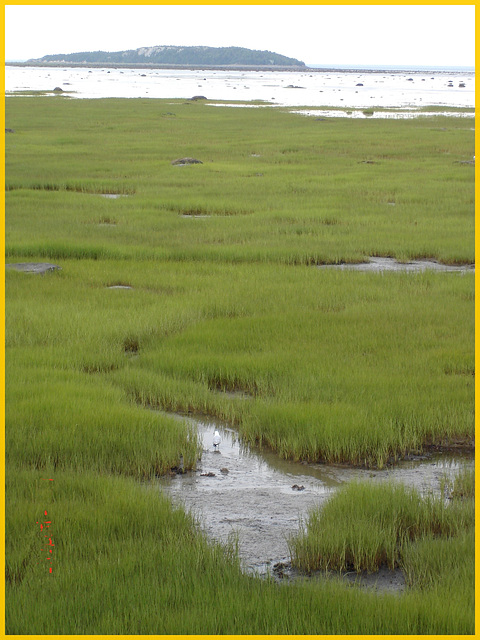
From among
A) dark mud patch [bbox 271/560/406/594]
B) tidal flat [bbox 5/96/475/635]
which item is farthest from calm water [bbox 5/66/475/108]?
dark mud patch [bbox 271/560/406/594]

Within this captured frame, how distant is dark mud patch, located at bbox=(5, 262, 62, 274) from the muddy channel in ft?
21.9

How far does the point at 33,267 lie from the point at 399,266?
20.6 feet

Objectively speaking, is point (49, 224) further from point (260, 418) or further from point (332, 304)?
point (260, 418)

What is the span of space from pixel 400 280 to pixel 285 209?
7.08 meters

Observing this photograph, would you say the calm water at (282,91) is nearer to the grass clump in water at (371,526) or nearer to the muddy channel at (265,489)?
the muddy channel at (265,489)

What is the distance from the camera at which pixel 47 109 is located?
55344 mm

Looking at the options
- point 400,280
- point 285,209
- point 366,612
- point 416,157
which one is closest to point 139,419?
point 366,612

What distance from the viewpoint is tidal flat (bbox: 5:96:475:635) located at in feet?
13.0

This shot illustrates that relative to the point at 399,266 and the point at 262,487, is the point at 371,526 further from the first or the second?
the point at 399,266

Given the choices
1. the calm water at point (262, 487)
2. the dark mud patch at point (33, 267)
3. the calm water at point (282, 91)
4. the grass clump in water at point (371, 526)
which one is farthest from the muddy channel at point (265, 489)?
the calm water at point (282, 91)

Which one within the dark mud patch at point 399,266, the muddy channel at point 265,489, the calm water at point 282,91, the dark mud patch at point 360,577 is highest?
the calm water at point 282,91

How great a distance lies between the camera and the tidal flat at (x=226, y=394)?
3959mm

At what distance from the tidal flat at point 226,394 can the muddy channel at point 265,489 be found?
92 mm

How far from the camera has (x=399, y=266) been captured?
13617 millimetres
